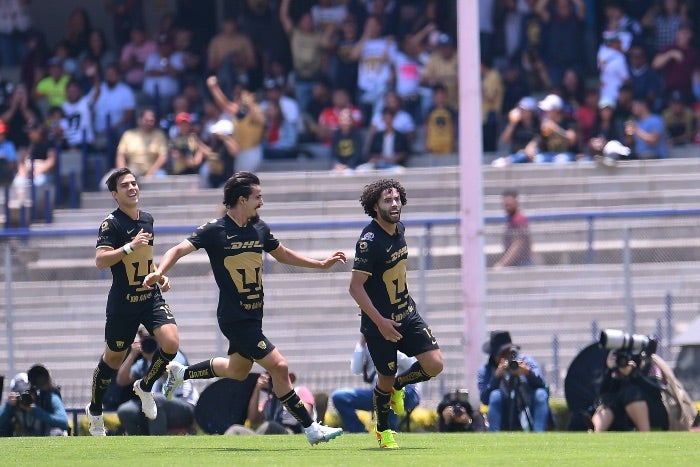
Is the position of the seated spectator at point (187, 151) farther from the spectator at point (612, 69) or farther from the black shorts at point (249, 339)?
the black shorts at point (249, 339)

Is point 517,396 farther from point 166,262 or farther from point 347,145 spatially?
point 347,145

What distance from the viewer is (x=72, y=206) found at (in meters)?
23.9

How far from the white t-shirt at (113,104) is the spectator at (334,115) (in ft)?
10.1

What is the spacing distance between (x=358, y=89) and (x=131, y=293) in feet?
38.1

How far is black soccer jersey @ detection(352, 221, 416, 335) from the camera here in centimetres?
1286

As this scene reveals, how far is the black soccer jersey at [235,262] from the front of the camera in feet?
42.9

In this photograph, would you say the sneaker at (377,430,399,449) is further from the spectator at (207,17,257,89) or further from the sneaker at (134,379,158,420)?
the spectator at (207,17,257,89)

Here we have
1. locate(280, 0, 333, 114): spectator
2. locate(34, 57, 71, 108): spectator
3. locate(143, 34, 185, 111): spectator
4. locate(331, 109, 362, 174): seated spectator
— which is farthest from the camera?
locate(34, 57, 71, 108): spectator

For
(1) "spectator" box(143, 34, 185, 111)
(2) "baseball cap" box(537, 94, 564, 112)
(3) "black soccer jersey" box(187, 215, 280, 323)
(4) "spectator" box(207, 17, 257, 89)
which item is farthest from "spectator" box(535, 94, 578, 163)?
(3) "black soccer jersey" box(187, 215, 280, 323)

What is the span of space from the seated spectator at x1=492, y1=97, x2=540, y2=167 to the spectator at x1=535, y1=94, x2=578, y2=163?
0.11 m

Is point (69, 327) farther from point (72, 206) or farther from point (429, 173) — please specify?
point (429, 173)

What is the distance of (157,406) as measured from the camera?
54.8 feet

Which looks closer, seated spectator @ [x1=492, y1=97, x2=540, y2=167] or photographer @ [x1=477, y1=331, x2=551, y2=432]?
photographer @ [x1=477, y1=331, x2=551, y2=432]

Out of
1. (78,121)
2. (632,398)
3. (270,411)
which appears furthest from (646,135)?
(78,121)
